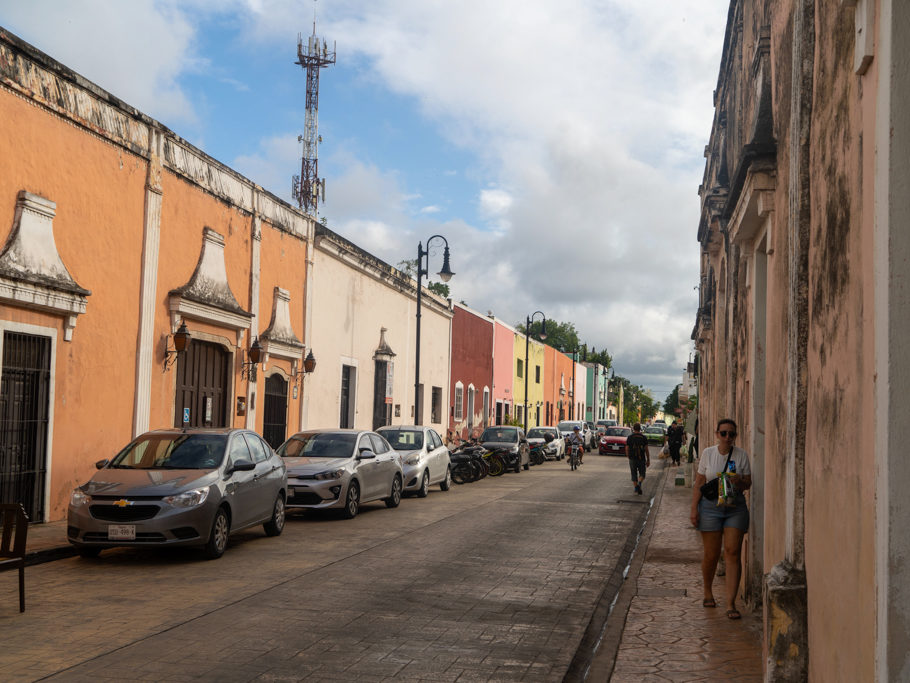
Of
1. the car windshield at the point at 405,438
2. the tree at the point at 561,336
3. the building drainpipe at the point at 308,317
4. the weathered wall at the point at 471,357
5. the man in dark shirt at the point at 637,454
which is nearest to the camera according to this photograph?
the car windshield at the point at 405,438

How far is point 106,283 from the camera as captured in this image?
51.5 ft

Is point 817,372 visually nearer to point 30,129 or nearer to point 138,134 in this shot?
point 30,129

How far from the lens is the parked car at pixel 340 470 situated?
15.9 meters

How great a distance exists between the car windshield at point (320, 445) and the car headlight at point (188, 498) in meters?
5.82

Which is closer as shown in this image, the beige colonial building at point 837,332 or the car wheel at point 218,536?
the beige colonial building at point 837,332

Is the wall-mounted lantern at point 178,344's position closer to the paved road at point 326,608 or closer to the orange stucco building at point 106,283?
the orange stucco building at point 106,283

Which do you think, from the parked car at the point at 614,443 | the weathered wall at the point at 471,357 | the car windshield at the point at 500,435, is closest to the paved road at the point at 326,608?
the car windshield at the point at 500,435

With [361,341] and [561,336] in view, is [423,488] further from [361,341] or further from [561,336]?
[561,336]

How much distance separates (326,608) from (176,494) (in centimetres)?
341

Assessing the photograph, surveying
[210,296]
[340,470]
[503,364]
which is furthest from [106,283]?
[503,364]

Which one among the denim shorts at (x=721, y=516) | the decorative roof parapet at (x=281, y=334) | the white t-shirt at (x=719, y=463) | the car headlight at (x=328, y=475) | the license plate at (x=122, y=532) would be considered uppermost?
the decorative roof parapet at (x=281, y=334)

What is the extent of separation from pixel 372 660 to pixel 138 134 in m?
12.7

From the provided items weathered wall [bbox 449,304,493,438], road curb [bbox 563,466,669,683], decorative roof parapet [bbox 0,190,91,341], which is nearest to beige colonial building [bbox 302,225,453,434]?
weathered wall [bbox 449,304,493,438]

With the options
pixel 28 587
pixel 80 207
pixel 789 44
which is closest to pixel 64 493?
pixel 80 207
